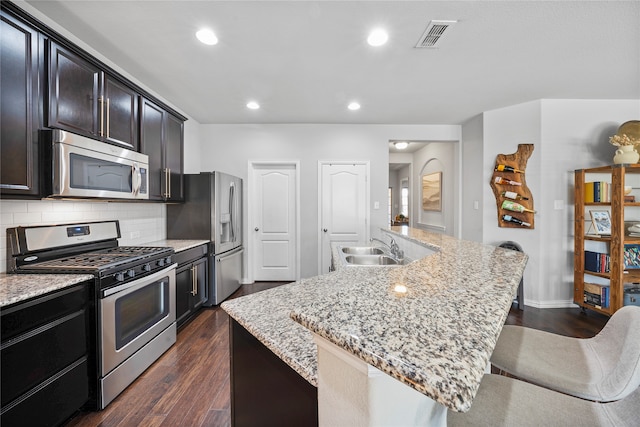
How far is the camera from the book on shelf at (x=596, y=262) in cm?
300

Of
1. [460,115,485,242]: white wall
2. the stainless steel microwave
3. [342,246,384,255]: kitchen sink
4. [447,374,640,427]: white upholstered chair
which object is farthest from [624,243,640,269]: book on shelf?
the stainless steel microwave

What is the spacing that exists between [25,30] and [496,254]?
9.20ft

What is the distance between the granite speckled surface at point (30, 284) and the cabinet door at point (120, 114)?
109 cm

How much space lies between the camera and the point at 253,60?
8.11 ft

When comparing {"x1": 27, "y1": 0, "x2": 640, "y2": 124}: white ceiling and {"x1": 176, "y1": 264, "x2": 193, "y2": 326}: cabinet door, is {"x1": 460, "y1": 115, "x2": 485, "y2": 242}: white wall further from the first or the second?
{"x1": 176, "y1": 264, "x2": 193, "y2": 326}: cabinet door

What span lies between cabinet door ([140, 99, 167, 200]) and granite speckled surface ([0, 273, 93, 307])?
1238 millimetres

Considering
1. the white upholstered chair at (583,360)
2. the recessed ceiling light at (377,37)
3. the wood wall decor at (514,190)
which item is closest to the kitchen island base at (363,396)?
the white upholstered chair at (583,360)

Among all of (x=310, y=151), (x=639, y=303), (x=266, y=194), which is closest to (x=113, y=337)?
(x=266, y=194)

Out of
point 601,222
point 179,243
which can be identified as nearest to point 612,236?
point 601,222

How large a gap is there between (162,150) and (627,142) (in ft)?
15.9

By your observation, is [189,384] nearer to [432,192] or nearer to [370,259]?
[370,259]

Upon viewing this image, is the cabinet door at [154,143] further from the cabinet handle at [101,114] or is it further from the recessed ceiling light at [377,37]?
the recessed ceiling light at [377,37]

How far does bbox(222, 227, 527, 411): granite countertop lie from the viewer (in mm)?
341

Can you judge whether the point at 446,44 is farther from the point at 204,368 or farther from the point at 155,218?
the point at 155,218
